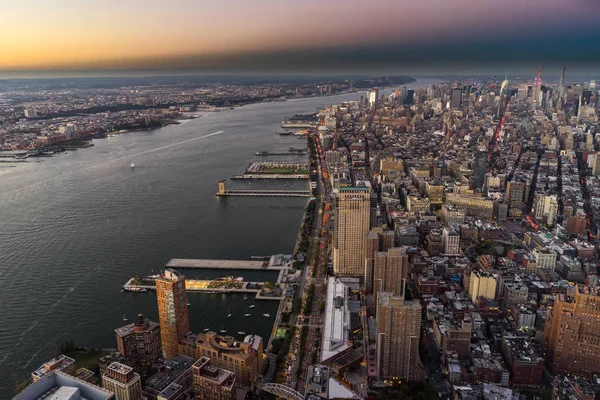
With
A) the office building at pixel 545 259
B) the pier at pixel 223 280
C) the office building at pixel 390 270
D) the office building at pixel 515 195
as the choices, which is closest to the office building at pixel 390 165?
the office building at pixel 515 195

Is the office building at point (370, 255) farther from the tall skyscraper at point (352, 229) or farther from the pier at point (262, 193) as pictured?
the pier at point (262, 193)

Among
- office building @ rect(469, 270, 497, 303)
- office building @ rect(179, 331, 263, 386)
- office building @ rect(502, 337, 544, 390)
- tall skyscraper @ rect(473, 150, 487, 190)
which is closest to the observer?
office building @ rect(179, 331, 263, 386)

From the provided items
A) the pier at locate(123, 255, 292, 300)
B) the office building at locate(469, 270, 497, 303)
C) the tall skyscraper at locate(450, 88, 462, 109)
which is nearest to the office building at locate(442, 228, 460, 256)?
the office building at locate(469, 270, 497, 303)

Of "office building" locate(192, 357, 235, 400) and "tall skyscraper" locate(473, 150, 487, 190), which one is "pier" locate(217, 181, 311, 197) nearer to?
"tall skyscraper" locate(473, 150, 487, 190)

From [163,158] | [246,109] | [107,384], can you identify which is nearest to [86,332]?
[107,384]

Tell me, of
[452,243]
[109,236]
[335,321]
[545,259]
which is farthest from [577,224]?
[109,236]
